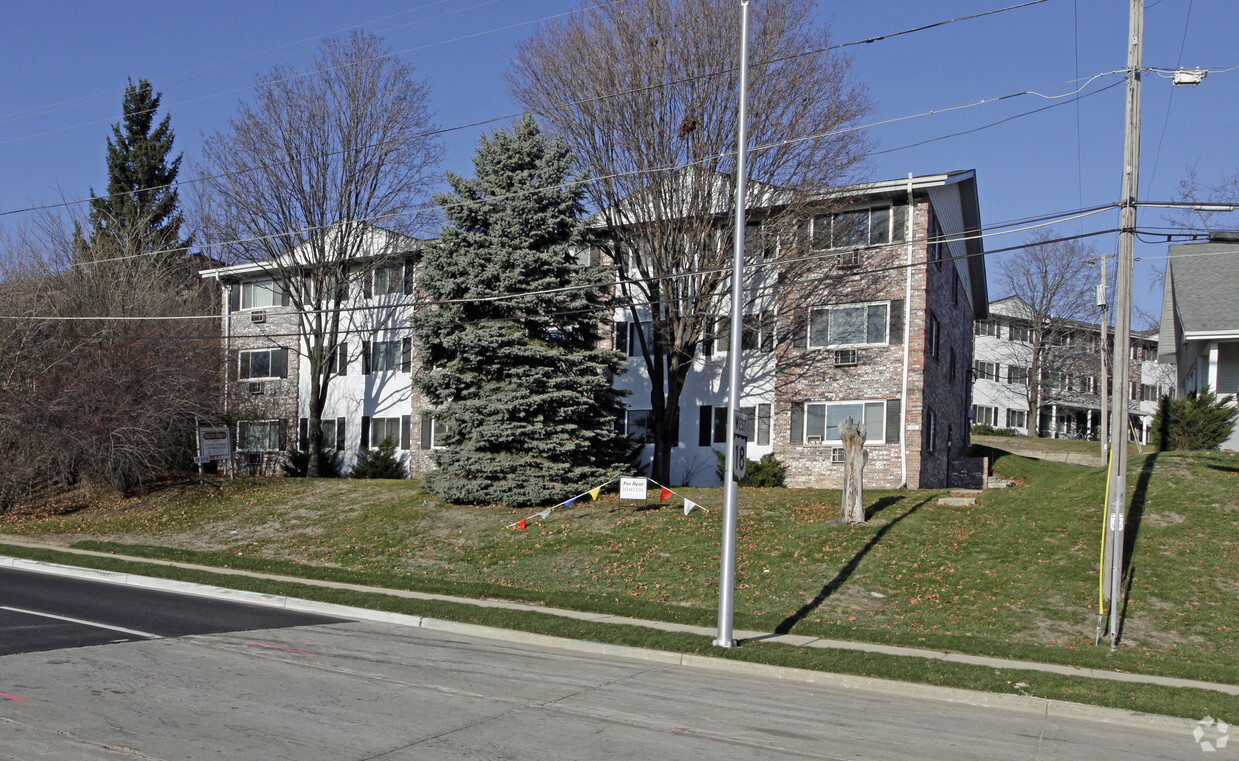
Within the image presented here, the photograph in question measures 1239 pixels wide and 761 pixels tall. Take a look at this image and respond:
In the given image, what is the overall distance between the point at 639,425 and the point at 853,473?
43.7 ft

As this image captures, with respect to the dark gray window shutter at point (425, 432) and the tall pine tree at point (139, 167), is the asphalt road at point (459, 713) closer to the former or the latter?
the dark gray window shutter at point (425, 432)

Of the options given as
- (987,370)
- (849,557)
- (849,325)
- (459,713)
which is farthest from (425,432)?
(987,370)

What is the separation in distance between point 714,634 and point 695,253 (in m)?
14.6

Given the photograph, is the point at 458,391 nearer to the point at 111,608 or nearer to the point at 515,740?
the point at 111,608

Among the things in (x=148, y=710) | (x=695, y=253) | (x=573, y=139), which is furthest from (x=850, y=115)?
(x=148, y=710)

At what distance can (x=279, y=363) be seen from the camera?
1644 inches

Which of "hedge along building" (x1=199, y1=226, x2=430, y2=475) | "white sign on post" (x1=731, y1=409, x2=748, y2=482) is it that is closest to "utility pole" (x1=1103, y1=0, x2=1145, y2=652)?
"white sign on post" (x1=731, y1=409, x2=748, y2=482)

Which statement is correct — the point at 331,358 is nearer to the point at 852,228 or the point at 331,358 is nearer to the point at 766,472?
the point at 766,472

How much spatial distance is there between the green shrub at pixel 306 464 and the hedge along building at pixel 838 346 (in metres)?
14.5

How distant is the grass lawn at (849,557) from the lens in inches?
545

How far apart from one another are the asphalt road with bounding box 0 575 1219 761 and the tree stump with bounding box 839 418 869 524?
870 cm

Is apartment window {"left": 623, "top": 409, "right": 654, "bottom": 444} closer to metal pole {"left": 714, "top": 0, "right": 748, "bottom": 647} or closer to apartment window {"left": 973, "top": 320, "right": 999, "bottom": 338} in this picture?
metal pole {"left": 714, "top": 0, "right": 748, "bottom": 647}

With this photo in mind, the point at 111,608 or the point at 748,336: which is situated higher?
the point at 748,336

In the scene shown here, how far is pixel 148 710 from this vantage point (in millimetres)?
8281
